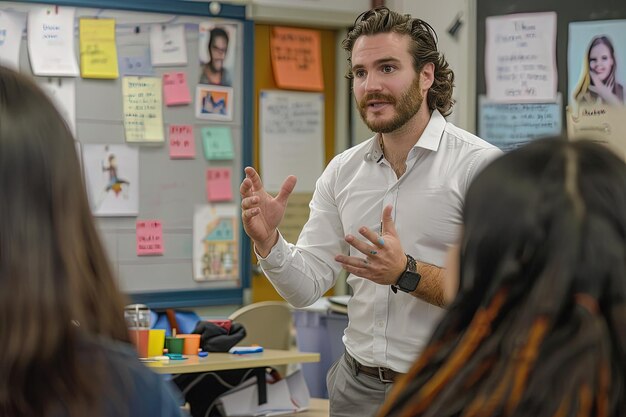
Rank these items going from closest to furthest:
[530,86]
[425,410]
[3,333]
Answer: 1. [3,333]
2. [425,410]
3. [530,86]

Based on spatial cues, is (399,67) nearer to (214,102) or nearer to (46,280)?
(46,280)

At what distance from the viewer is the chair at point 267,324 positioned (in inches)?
182

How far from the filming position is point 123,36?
4906 mm

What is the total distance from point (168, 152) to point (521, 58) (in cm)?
190

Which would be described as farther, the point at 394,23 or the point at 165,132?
the point at 165,132

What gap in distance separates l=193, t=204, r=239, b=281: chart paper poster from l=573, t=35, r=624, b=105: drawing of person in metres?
2.05

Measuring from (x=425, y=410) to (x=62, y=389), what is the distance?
0.39m

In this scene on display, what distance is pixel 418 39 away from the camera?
3.01 meters

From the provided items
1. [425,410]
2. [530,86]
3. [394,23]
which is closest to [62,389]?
[425,410]

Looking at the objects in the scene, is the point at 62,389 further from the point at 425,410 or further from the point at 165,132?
the point at 165,132

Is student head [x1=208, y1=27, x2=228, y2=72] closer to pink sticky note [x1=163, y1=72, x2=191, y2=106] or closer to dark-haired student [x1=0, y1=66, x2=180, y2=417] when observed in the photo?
pink sticky note [x1=163, y1=72, x2=191, y2=106]

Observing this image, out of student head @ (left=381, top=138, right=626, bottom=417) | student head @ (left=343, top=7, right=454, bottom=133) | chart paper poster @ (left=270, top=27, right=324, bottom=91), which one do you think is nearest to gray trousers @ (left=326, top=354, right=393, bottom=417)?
student head @ (left=343, top=7, right=454, bottom=133)

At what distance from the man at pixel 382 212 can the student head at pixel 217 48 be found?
219 cm

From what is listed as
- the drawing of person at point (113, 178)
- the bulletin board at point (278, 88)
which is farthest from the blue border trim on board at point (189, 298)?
the drawing of person at point (113, 178)
